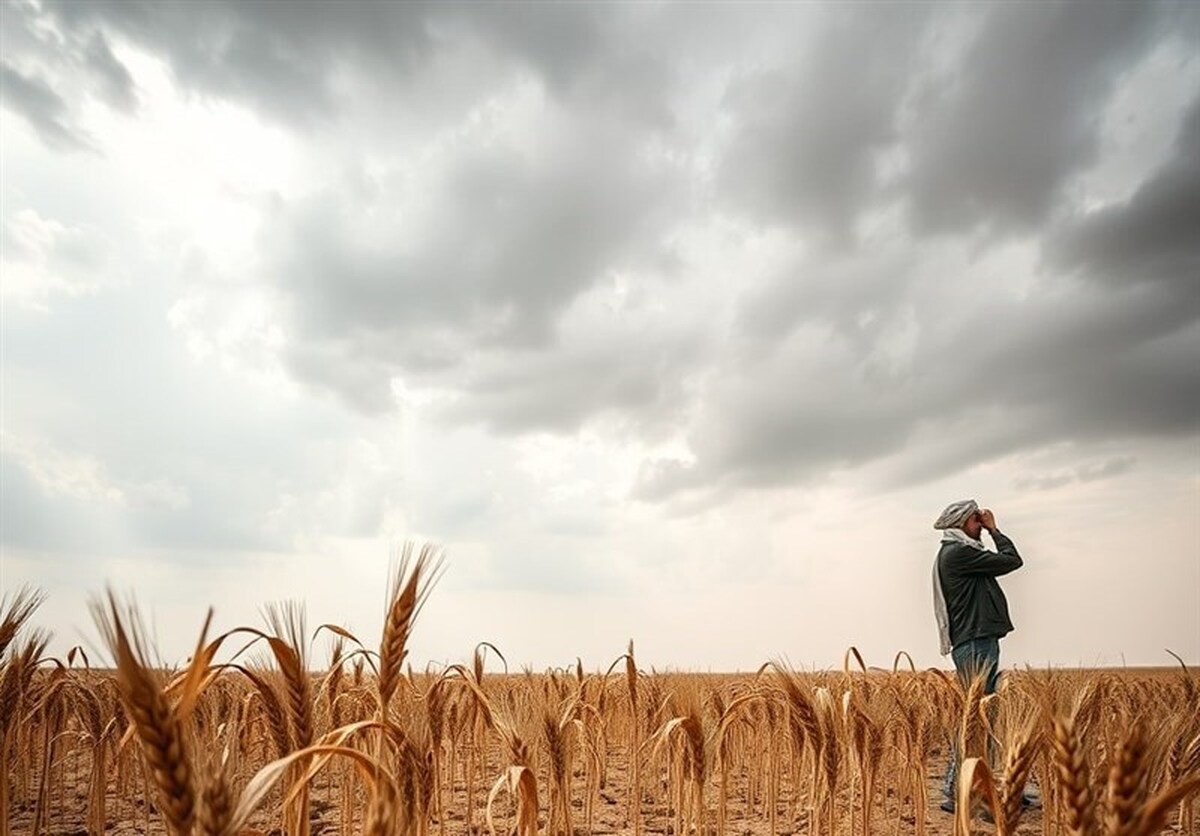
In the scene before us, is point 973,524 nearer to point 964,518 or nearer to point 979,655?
point 964,518

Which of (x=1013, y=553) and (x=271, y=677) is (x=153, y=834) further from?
(x=1013, y=553)

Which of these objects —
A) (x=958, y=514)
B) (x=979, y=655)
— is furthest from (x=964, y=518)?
(x=979, y=655)

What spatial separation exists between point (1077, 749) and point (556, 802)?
252 cm

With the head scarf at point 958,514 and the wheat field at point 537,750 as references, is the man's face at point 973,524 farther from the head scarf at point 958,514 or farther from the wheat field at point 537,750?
the wheat field at point 537,750

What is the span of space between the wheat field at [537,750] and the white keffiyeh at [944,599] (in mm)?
542

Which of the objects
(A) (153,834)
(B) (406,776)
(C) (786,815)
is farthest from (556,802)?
(A) (153,834)

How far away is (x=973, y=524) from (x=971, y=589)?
0.68m

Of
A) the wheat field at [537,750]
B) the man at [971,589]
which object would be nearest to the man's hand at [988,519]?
the man at [971,589]

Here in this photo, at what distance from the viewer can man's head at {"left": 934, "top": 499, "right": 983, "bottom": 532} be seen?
8328mm

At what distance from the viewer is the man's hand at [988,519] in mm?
8281

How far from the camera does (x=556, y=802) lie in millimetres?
3992

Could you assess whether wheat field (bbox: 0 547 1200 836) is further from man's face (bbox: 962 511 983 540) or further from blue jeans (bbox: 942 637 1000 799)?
man's face (bbox: 962 511 983 540)

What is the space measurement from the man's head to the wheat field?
1513 millimetres

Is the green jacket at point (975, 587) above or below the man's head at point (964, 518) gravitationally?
below
